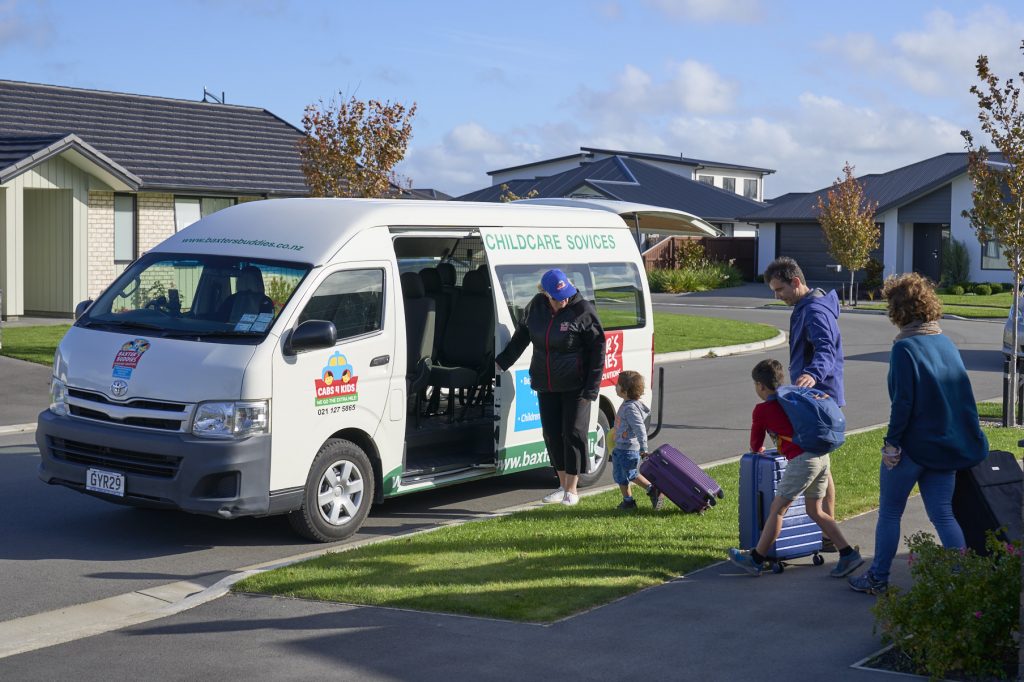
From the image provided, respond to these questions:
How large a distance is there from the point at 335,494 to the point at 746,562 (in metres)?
3.03

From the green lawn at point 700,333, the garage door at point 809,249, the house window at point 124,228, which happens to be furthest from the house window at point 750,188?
the house window at point 124,228

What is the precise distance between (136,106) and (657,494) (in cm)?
2563

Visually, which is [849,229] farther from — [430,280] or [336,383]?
[336,383]

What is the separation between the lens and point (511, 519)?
372 inches

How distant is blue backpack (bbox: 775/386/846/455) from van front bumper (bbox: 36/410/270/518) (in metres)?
3.46

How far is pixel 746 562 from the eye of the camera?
7.65 meters

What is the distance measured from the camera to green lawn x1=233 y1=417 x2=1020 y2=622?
23.5ft

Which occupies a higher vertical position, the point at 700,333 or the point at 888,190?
the point at 888,190

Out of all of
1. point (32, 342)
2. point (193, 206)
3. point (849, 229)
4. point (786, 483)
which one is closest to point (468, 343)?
point (786, 483)

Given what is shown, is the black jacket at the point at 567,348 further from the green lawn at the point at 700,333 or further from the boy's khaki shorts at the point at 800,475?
the green lawn at the point at 700,333

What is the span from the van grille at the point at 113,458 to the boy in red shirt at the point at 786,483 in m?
3.77

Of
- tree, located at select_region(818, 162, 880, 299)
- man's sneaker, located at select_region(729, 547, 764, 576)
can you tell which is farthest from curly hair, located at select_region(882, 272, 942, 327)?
tree, located at select_region(818, 162, 880, 299)

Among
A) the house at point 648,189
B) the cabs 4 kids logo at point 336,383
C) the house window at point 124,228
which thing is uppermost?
the house at point 648,189

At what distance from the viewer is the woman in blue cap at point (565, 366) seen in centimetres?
981
